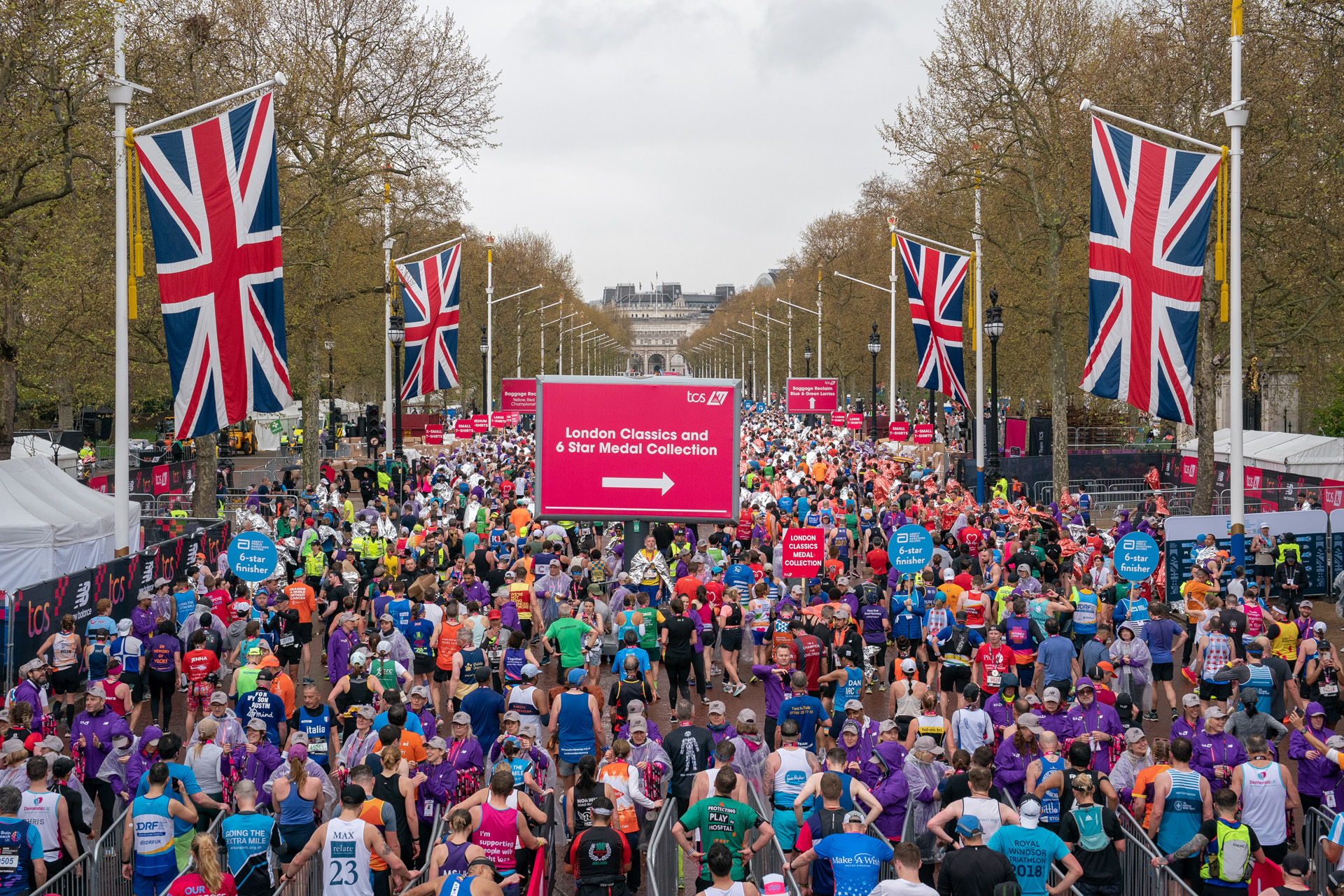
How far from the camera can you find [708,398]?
17.3 m

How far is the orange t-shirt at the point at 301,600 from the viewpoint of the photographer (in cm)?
1548

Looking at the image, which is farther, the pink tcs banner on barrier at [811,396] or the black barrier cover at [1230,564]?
the pink tcs banner on barrier at [811,396]

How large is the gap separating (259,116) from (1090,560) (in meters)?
13.3

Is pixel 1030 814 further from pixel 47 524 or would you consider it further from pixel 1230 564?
pixel 47 524

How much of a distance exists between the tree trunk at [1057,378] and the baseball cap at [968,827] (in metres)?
26.8

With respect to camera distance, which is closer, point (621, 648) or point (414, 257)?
point (621, 648)

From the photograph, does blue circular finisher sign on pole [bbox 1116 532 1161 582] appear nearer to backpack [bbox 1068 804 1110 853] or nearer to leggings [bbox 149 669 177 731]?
backpack [bbox 1068 804 1110 853]

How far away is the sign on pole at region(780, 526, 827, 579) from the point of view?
17.1 metres

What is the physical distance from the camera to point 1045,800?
869cm

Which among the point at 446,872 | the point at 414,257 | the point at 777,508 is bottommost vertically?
the point at 446,872

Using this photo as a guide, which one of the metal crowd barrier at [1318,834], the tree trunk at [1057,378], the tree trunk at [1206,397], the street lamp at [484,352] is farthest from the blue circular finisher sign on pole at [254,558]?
the street lamp at [484,352]

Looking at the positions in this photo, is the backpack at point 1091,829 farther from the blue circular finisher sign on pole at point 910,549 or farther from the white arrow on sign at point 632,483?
the white arrow on sign at point 632,483

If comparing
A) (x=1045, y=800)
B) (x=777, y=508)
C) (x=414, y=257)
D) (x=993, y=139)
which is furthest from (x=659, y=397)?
(x=414, y=257)

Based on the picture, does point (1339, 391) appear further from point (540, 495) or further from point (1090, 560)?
point (540, 495)
